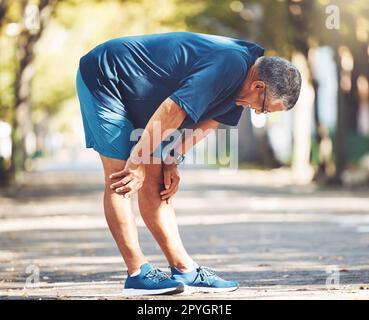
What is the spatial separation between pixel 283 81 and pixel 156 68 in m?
0.68

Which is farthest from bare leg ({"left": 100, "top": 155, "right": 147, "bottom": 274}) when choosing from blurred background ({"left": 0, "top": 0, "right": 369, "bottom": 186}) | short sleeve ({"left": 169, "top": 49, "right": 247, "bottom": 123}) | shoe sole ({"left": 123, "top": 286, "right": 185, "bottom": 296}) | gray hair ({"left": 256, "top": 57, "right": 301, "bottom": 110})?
blurred background ({"left": 0, "top": 0, "right": 369, "bottom": 186})

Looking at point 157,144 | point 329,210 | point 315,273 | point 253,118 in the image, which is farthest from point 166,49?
point 253,118

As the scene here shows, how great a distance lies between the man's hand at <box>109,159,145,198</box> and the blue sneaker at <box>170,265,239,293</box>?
72cm

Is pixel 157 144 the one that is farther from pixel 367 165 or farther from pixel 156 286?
pixel 367 165

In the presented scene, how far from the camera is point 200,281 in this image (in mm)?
6770

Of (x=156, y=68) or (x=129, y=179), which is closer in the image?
(x=129, y=179)

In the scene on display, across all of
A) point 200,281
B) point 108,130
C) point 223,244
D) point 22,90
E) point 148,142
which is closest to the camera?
point 148,142

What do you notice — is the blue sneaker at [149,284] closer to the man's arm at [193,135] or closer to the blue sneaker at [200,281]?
the blue sneaker at [200,281]

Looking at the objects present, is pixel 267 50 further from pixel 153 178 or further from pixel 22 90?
pixel 153 178

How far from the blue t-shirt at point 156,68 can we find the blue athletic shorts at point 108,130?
0.12 feet

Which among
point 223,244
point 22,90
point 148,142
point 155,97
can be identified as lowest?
point 223,244

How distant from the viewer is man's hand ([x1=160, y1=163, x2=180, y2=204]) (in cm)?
668

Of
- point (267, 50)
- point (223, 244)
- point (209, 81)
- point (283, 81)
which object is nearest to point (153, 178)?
point (209, 81)

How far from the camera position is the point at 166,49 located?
643cm
